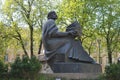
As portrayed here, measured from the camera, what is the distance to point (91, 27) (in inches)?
1284

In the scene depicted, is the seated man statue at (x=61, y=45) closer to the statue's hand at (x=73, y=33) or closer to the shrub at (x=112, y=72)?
the statue's hand at (x=73, y=33)

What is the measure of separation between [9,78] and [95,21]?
21.4 metres

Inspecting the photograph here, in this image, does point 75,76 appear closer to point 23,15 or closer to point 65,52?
point 65,52

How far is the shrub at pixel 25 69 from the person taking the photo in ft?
41.1

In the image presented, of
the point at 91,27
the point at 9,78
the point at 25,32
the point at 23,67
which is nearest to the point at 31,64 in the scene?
the point at 23,67

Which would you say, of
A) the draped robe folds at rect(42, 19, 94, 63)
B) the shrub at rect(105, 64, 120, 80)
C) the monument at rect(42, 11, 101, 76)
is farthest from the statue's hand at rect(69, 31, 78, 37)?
the shrub at rect(105, 64, 120, 80)

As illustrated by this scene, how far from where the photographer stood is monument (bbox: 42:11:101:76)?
1496cm

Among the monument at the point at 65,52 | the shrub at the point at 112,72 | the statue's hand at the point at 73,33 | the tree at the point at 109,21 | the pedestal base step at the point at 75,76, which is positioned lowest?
the pedestal base step at the point at 75,76

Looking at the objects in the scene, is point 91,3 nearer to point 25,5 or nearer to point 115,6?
point 115,6

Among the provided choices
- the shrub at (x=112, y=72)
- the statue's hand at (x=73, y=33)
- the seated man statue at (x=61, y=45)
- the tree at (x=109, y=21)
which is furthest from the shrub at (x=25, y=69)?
the tree at (x=109, y=21)

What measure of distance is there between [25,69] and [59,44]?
3.50 m

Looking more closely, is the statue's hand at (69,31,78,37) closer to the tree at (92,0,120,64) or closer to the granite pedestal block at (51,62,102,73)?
the granite pedestal block at (51,62,102,73)

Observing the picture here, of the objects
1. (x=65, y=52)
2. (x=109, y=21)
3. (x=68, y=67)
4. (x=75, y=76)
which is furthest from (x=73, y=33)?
(x=109, y=21)

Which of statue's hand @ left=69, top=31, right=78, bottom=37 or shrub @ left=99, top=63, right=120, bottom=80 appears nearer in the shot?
shrub @ left=99, top=63, right=120, bottom=80
